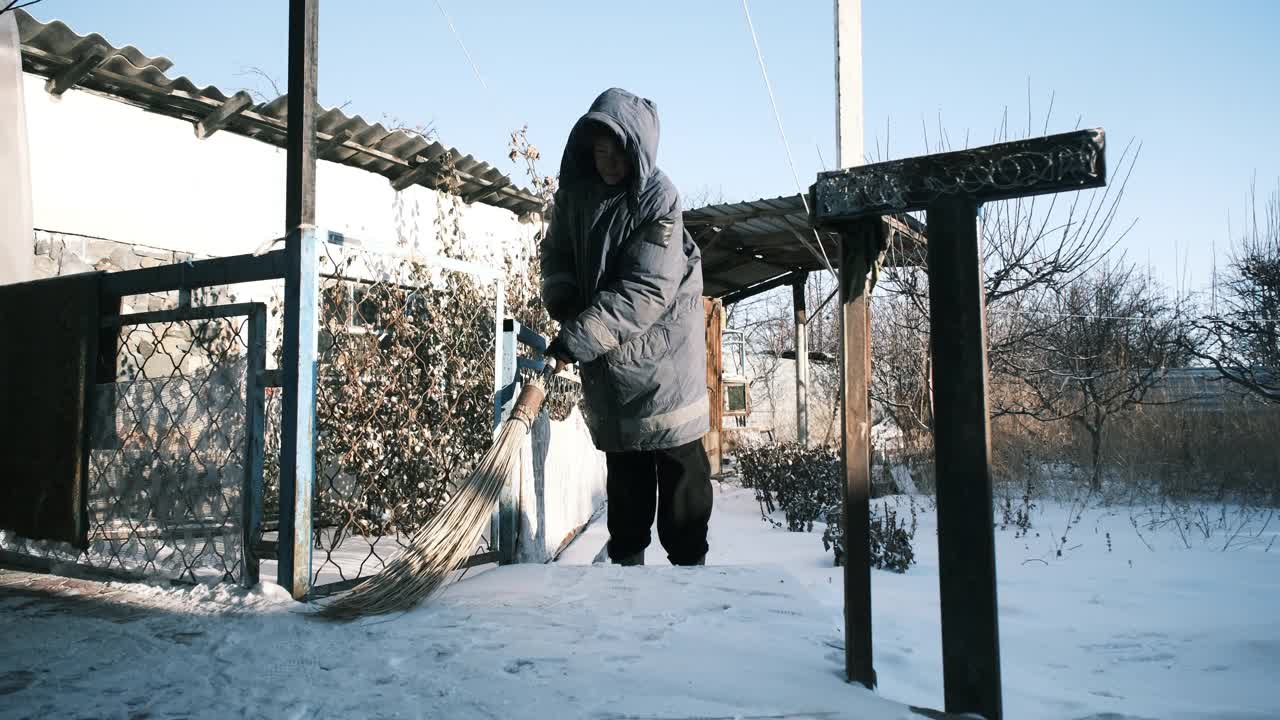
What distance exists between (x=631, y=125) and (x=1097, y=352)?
23.5 feet

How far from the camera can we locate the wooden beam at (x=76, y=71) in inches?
174

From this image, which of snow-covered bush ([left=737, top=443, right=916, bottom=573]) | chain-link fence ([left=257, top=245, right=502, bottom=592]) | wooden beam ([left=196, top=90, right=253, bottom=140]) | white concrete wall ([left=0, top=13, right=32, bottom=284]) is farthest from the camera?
wooden beam ([left=196, top=90, right=253, bottom=140])

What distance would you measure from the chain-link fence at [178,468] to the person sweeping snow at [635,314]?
1.04m

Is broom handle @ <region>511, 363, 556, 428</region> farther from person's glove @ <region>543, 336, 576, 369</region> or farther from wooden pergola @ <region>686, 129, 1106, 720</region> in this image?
wooden pergola @ <region>686, 129, 1106, 720</region>

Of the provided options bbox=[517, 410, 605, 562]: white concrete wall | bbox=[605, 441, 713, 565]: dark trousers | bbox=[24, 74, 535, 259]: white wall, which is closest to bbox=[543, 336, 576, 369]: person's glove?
bbox=[605, 441, 713, 565]: dark trousers

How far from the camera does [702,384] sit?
2.59 m

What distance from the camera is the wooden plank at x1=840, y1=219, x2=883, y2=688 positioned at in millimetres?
1584

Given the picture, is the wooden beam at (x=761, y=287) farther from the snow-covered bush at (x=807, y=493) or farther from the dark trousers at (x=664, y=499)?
the dark trousers at (x=664, y=499)

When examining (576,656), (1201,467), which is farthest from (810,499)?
(576,656)

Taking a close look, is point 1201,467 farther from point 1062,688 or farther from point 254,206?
point 254,206

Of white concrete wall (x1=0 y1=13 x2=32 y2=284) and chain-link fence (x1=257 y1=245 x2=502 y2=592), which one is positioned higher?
white concrete wall (x1=0 y1=13 x2=32 y2=284)

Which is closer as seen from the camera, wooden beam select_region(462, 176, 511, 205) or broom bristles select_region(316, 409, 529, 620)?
broom bristles select_region(316, 409, 529, 620)

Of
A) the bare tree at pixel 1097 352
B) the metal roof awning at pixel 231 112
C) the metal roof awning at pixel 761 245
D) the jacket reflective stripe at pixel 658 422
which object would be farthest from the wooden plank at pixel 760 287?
the jacket reflective stripe at pixel 658 422

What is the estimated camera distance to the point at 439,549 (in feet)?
7.20
